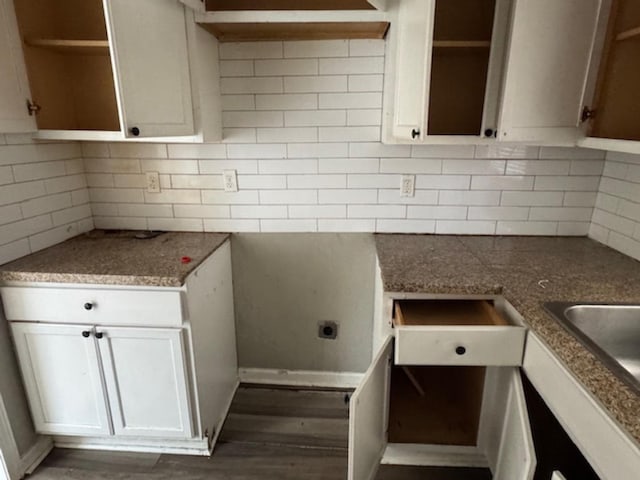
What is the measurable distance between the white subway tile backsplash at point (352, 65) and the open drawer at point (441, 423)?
125 cm

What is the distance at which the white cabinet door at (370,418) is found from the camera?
3.94 feet

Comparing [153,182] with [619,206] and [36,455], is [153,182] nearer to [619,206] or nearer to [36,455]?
[36,455]

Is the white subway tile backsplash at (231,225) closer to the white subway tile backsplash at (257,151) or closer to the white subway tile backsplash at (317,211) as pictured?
the white subway tile backsplash at (317,211)

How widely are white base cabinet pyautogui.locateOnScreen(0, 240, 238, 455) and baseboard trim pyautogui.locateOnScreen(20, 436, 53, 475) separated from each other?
0.04 meters

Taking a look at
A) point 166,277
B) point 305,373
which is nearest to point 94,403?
point 166,277

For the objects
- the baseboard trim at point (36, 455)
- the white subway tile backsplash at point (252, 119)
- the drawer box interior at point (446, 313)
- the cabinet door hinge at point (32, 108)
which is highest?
the cabinet door hinge at point (32, 108)

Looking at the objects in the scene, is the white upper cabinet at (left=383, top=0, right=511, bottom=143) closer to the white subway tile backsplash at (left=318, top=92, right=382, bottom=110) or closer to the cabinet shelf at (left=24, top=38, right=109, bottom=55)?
the white subway tile backsplash at (left=318, top=92, right=382, bottom=110)

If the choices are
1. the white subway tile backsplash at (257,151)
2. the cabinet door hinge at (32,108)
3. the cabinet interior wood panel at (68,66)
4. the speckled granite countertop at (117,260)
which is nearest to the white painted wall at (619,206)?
the white subway tile backsplash at (257,151)

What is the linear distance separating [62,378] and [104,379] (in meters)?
0.19

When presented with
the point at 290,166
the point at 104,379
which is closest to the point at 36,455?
the point at 104,379

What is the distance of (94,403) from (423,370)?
158 centimetres

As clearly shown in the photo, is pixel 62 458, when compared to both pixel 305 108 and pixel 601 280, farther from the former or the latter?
pixel 601 280

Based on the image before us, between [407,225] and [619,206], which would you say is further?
[407,225]

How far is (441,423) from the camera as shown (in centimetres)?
172
